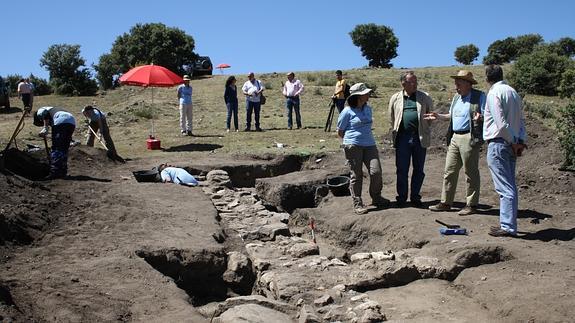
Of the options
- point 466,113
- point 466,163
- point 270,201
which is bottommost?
point 270,201

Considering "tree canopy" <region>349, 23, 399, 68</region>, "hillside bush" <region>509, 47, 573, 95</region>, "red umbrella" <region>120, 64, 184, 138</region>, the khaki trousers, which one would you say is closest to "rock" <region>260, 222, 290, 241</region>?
the khaki trousers

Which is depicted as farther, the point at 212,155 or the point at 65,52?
the point at 65,52

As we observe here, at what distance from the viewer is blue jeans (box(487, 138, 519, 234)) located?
7.11m

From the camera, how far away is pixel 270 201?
1163 centimetres

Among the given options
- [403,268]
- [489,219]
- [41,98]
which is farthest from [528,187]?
[41,98]

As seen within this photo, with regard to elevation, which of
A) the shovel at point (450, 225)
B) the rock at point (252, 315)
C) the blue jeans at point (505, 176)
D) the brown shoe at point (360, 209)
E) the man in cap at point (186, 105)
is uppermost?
the man in cap at point (186, 105)

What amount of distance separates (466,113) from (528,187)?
2758 mm

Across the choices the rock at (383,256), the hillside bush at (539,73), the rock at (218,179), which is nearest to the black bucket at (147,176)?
the rock at (218,179)

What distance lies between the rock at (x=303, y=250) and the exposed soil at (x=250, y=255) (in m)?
0.03

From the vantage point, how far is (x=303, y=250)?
8156 mm

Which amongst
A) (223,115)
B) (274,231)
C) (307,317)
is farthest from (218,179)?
(223,115)

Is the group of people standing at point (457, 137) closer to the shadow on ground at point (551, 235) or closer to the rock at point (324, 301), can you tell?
the shadow on ground at point (551, 235)

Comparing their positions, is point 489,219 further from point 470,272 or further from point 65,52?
point 65,52

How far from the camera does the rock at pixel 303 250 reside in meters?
8.12
